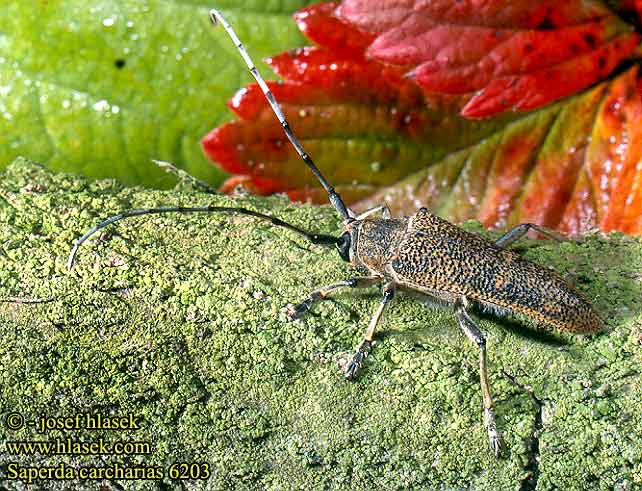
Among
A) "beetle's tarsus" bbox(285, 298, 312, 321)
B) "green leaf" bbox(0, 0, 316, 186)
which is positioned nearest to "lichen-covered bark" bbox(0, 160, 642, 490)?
"beetle's tarsus" bbox(285, 298, 312, 321)

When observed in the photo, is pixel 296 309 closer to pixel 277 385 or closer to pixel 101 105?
pixel 277 385

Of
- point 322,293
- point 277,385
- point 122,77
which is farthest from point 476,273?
point 122,77

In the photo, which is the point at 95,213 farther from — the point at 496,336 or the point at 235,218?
the point at 496,336

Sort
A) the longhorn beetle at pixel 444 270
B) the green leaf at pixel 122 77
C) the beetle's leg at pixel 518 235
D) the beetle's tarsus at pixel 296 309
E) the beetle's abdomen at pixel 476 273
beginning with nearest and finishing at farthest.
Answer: the beetle's tarsus at pixel 296 309, the longhorn beetle at pixel 444 270, the beetle's abdomen at pixel 476 273, the beetle's leg at pixel 518 235, the green leaf at pixel 122 77

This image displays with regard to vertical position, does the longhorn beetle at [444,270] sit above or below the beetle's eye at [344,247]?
below

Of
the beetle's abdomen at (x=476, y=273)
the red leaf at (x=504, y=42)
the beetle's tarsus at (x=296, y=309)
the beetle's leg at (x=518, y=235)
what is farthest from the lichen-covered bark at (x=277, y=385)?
the red leaf at (x=504, y=42)

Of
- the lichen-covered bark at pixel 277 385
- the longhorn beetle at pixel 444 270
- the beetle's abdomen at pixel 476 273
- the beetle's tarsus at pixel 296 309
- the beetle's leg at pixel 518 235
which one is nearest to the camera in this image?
the lichen-covered bark at pixel 277 385

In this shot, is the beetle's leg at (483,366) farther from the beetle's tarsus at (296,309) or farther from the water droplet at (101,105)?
the water droplet at (101,105)
